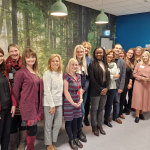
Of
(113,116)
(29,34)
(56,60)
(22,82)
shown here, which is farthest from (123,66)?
(29,34)

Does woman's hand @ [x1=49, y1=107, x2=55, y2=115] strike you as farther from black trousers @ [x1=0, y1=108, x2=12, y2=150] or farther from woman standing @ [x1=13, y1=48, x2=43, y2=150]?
black trousers @ [x1=0, y1=108, x2=12, y2=150]

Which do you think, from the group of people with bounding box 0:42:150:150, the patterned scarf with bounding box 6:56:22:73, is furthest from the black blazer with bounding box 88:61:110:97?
the patterned scarf with bounding box 6:56:22:73

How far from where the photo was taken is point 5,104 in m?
1.89

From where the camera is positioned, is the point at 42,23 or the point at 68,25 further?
the point at 68,25

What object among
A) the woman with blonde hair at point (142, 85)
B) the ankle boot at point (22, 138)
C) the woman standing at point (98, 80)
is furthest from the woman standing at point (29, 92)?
the woman with blonde hair at point (142, 85)

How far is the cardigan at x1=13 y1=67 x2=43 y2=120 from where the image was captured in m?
1.98

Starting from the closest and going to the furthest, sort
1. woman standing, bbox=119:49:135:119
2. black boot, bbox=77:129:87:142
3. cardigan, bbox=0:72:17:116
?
cardigan, bbox=0:72:17:116 → black boot, bbox=77:129:87:142 → woman standing, bbox=119:49:135:119

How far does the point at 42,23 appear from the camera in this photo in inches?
171

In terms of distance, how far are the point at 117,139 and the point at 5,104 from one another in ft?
6.38

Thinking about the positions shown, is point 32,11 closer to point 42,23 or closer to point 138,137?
point 42,23

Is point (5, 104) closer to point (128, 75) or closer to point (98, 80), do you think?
point (98, 80)

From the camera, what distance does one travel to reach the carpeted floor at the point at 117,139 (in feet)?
8.34

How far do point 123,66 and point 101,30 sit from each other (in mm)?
3536

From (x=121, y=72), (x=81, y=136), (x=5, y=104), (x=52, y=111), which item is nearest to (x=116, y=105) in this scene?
(x=121, y=72)
